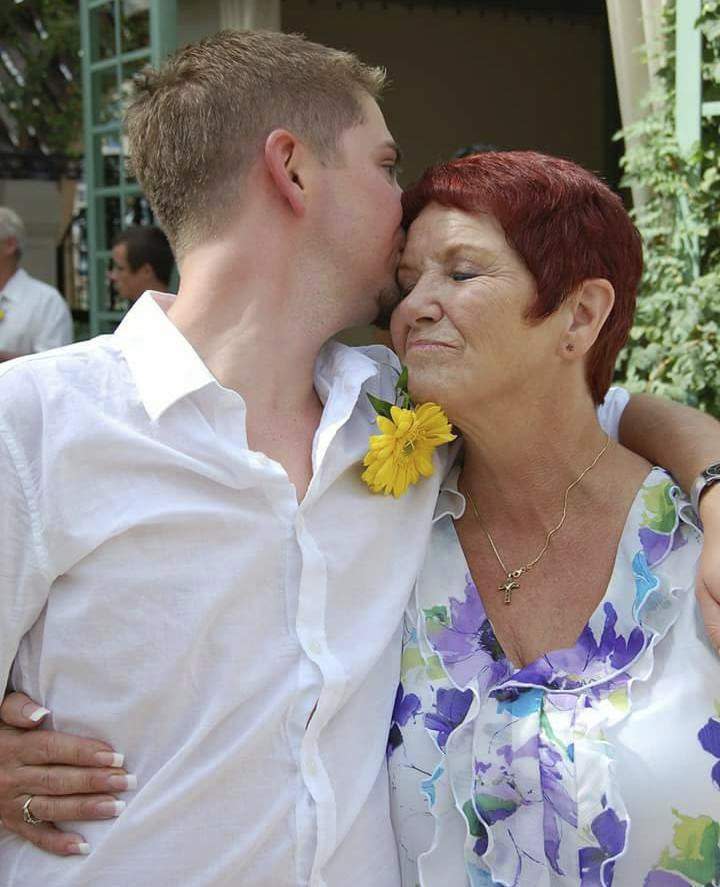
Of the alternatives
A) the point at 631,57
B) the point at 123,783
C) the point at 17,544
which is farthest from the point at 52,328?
the point at 123,783

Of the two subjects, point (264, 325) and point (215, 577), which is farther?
point (264, 325)

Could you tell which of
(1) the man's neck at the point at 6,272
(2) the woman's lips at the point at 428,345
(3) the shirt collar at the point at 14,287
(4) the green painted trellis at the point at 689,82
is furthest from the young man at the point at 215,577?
(1) the man's neck at the point at 6,272

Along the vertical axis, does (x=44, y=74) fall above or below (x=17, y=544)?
below

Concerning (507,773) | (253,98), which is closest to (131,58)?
(253,98)

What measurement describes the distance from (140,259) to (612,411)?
3.59 meters

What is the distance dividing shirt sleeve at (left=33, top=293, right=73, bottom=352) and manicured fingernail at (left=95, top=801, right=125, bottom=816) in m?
4.29

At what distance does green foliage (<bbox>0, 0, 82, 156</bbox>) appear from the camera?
34.9 feet

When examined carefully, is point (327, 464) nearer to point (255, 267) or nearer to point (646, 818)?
point (255, 267)

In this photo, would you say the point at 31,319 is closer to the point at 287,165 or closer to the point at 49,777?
the point at 287,165

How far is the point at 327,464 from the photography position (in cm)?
181

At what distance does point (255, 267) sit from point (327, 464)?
35cm

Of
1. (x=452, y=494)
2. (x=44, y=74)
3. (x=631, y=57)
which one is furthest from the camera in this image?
(x=44, y=74)

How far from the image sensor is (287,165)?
1911mm

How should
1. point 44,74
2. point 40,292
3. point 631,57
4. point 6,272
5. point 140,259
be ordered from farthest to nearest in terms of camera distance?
1. point 44,74
2. point 6,272
3. point 40,292
4. point 140,259
5. point 631,57
